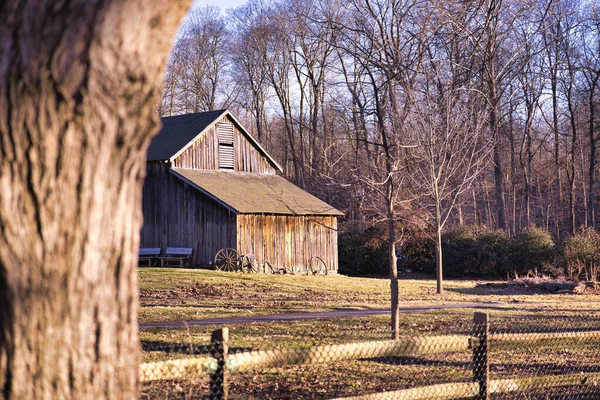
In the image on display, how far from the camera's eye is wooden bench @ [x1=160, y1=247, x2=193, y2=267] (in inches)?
1385

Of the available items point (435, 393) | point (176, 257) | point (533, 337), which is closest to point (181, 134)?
point (176, 257)

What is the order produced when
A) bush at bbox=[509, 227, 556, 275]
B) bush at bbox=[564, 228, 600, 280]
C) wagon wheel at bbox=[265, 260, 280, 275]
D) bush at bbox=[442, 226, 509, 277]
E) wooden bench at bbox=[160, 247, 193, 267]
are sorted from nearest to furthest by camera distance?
bush at bbox=[564, 228, 600, 280], wooden bench at bbox=[160, 247, 193, 267], wagon wheel at bbox=[265, 260, 280, 275], bush at bbox=[509, 227, 556, 275], bush at bbox=[442, 226, 509, 277]

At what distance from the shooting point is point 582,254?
35656 mm

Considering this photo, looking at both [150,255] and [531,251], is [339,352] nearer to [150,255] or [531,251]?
[150,255]

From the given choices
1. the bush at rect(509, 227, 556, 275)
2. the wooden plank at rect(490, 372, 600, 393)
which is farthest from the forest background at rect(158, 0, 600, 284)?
the wooden plank at rect(490, 372, 600, 393)

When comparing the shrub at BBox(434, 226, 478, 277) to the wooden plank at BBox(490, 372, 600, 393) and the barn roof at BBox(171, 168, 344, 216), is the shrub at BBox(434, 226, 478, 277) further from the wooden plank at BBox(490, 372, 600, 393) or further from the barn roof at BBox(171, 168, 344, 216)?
the wooden plank at BBox(490, 372, 600, 393)

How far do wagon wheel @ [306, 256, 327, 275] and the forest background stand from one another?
349 cm

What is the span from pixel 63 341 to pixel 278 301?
2042 cm

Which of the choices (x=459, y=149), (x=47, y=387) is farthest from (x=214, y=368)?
(x=459, y=149)

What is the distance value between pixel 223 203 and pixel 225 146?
6.09 meters

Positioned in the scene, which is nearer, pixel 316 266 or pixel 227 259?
pixel 227 259

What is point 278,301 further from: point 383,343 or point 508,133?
point 508,133

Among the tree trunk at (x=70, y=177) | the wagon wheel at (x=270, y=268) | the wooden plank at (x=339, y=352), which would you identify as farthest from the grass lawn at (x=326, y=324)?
the wagon wheel at (x=270, y=268)

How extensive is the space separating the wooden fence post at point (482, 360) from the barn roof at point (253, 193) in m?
25.8
